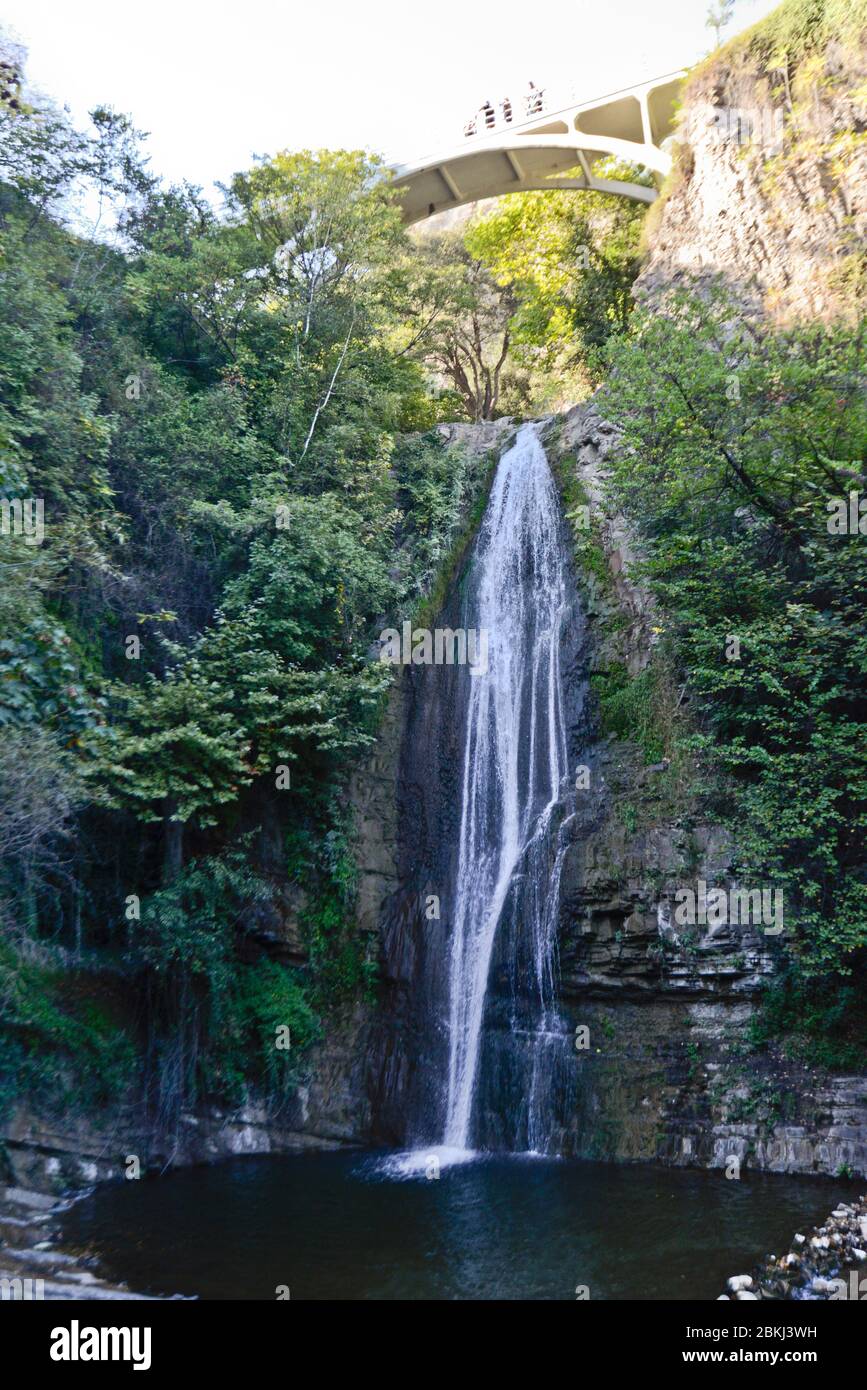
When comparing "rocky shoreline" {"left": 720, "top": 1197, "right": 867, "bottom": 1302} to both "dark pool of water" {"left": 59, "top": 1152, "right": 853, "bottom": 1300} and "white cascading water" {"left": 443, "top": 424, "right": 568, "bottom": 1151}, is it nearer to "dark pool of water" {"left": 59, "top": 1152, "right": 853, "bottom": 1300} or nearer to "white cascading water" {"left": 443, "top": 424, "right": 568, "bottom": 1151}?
"dark pool of water" {"left": 59, "top": 1152, "right": 853, "bottom": 1300}

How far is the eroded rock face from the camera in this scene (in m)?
17.5

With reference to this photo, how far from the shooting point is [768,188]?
63.5ft

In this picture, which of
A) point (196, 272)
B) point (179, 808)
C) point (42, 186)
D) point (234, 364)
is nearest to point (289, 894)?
point (179, 808)

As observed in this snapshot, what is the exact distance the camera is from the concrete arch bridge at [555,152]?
86.2 ft

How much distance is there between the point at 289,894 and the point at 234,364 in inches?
442

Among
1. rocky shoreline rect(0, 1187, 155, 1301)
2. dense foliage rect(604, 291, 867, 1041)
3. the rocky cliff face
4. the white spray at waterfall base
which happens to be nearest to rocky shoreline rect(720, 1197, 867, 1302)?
the rocky cliff face

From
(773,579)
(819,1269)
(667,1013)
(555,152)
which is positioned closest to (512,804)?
(667,1013)

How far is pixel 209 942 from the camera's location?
12484 mm

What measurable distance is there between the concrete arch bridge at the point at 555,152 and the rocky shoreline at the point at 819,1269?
83.4 feet

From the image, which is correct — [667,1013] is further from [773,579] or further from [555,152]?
[555,152]

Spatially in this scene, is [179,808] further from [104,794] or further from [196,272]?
[196,272]

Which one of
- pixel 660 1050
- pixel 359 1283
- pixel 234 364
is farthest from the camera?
pixel 234 364

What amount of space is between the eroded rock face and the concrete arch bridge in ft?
12.6

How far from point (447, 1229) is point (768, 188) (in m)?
20.4
